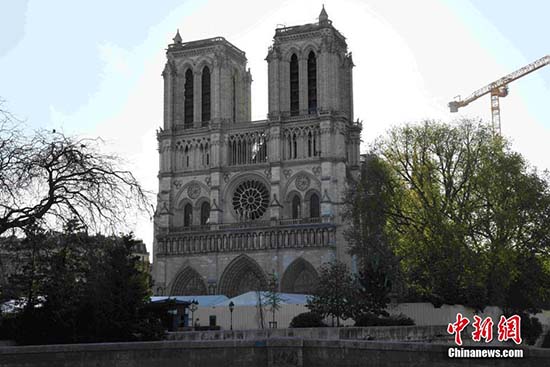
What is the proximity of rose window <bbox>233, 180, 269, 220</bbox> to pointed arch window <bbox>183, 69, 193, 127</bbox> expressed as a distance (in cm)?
802

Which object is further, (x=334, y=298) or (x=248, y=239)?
(x=248, y=239)

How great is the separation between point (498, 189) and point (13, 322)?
2447 cm

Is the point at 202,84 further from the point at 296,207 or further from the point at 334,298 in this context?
the point at 334,298

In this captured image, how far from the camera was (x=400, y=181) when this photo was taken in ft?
140

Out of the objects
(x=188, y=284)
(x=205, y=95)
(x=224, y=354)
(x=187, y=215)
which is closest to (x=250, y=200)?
(x=187, y=215)

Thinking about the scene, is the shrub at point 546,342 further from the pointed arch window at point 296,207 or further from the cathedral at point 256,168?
the pointed arch window at point 296,207

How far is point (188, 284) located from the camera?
65750 mm

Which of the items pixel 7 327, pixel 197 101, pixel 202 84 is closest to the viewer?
pixel 7 327

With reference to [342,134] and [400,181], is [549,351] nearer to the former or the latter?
[400,181]

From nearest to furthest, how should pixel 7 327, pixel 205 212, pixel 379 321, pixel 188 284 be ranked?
pixel 7 327 → pixel 379 321 → pixel 188 284 → pixel 205 212

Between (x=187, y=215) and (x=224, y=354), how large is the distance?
46.0m

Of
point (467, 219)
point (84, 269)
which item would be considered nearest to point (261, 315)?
point (467, 219)

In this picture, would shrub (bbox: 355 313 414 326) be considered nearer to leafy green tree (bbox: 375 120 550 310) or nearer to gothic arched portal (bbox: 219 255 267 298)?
leafy green tree (bbox: 375 120 550 310)

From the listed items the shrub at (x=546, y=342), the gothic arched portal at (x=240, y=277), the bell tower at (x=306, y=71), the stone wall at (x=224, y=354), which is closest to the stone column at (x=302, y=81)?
the bell tower at (x=306, y=71)
